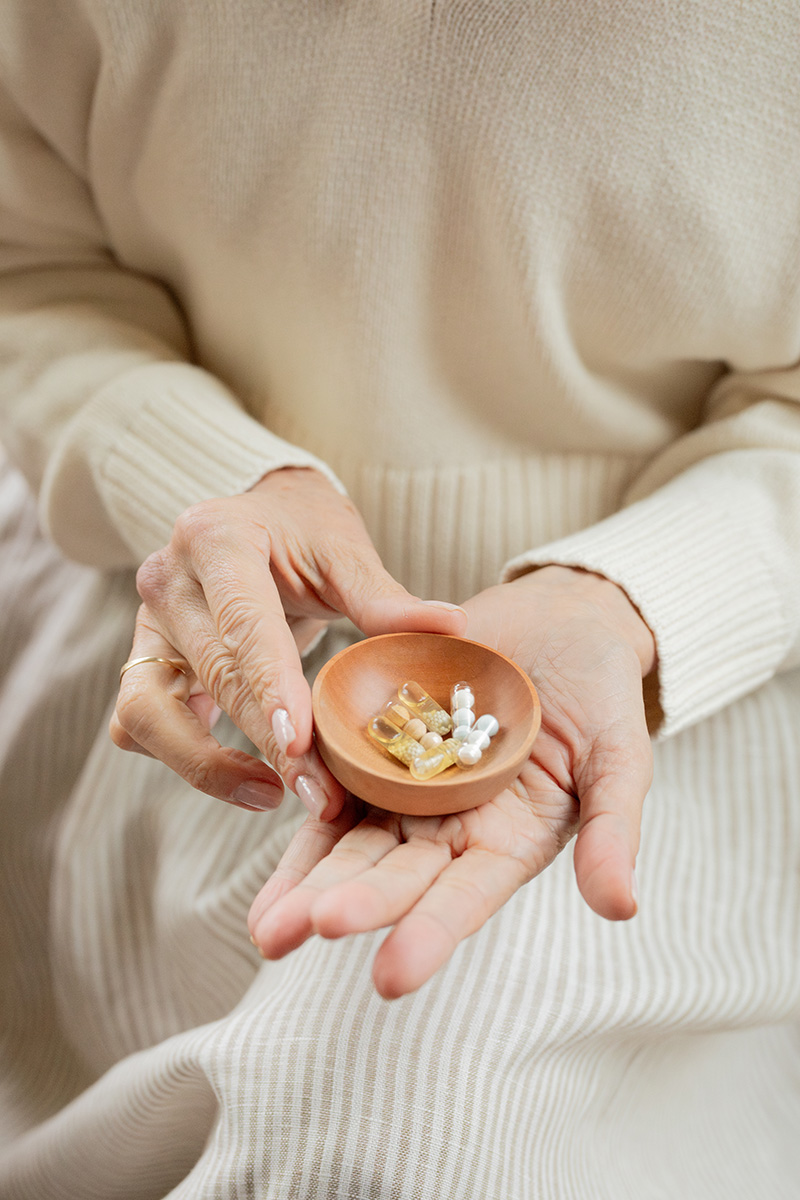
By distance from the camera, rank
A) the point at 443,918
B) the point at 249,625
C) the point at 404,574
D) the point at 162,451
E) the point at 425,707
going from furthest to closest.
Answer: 1. the point at 404,574
2. the point at 162,451
3. the point at 425,707
4. the point at 249,625
5. the point at 443,918

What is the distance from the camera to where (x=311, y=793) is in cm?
56

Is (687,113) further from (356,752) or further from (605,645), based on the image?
(356,752)

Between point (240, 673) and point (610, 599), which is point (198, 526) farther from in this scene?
point (610, 599)

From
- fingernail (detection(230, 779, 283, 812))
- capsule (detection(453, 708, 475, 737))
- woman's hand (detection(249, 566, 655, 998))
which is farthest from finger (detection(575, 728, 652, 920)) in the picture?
fingernail (detection(230, 779, 283, 812))

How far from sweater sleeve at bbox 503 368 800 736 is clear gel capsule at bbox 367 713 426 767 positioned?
0.20 m

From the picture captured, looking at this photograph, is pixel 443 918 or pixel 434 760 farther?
pixel 434 760

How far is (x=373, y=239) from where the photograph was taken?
0.81 meters

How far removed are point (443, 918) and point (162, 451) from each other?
566 millimetres

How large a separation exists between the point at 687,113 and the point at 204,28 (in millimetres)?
439

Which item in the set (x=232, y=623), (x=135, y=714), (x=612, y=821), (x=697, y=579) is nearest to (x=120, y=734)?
(x=135, y=714)

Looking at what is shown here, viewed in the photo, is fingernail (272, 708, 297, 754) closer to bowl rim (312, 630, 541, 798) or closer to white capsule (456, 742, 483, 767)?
bowl rim (312, 630, 541, 798)

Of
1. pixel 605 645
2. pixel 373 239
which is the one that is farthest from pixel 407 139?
pixel 605 645

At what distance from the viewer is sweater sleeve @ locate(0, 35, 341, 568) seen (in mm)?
817

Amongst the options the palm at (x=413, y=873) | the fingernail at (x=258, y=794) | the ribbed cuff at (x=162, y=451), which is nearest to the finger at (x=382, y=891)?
the palm at (x=413, y=873)
